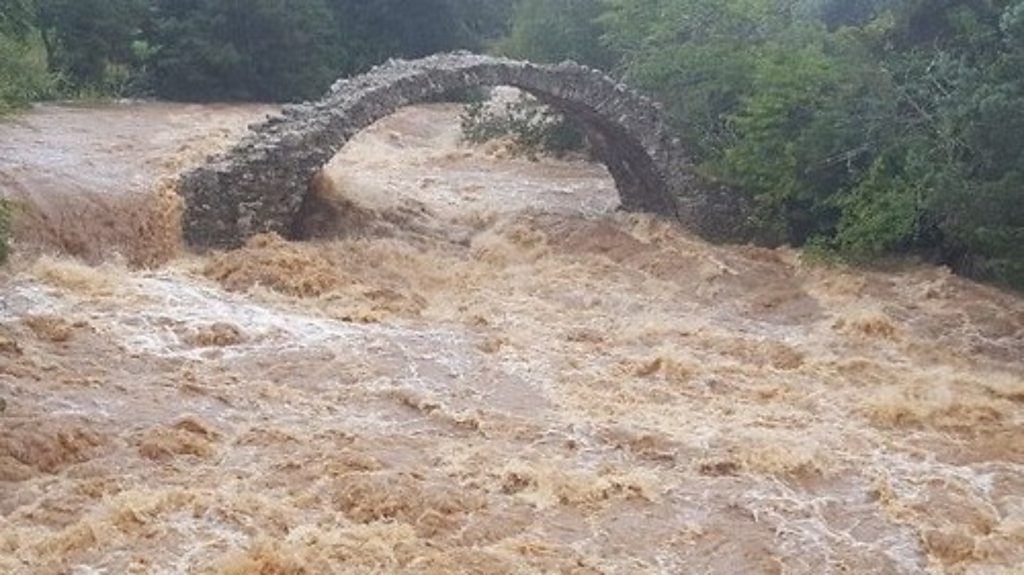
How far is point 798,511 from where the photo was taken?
38.0ft

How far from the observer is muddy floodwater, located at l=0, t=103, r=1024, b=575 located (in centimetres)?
1071

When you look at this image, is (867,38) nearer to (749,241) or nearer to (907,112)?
(907,112)

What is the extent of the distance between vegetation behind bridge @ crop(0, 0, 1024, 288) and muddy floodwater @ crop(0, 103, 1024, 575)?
3.11 feet

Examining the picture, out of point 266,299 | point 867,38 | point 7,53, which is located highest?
point 867,38

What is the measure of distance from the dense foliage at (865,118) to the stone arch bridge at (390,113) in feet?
2.69

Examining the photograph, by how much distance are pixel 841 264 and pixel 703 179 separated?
3.45m

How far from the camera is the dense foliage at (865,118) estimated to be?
58.6ft

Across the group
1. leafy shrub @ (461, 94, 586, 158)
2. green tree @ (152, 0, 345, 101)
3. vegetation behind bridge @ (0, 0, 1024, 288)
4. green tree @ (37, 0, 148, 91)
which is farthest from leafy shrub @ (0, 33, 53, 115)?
leafy shrub @ (461, 94, 586, 158)

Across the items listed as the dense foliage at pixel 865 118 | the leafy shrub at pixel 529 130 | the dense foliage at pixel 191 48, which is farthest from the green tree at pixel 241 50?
the dense foliage at pixel 865 118

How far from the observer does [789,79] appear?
2139cm

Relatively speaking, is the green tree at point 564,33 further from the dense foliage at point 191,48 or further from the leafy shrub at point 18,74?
the leafy shrub at point 18,74

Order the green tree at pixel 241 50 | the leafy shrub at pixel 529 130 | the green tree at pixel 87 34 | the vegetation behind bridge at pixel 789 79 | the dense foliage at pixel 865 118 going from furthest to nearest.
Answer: the green tree at pixel 241 50, the green tree at pixel 87 34, the leafy shrub at pixel 529 130, the vegetation behind bridge at pixel 789 79, the dense foliage at pixel 865 118

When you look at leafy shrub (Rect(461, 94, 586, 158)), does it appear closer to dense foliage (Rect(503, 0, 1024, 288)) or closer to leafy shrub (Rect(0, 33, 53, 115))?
dense foliage (Rect(503, 0, 1024, 288))

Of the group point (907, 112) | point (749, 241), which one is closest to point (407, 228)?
point (749, 241)
